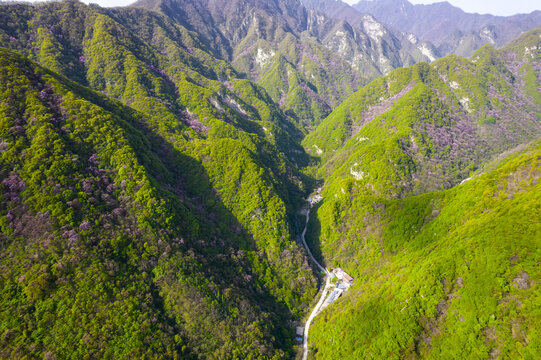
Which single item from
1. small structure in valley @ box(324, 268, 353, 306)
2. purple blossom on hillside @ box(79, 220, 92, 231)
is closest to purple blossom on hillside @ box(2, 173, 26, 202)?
purple blossom on hillside @ box(79, 220, 92, 231)

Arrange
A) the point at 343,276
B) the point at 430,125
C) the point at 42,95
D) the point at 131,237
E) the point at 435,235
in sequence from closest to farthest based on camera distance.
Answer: the point at 131,237
the point at 435,235
the point at 42,95
the point at 343,276
the point at 430,125

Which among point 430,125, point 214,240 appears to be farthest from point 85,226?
point 430,125

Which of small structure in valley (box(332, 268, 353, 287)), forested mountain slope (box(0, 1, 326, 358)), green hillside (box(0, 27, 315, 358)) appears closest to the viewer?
green hillside (box(0, 27, 315, 358))

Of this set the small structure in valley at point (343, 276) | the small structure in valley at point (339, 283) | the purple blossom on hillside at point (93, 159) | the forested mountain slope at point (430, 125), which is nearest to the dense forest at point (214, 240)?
the purple blossom on hillside at point (93, 159)

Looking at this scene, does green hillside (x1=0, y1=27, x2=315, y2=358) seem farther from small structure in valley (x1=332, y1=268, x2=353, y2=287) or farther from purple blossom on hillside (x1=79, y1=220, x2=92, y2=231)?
small structure in valley (x1=332, y1=268, x2=353, y2=287)

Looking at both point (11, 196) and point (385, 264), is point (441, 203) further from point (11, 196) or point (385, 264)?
point (11, 196)

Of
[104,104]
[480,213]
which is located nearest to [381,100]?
[480,213]

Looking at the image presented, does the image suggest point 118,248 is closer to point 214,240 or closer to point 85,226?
point 85,226

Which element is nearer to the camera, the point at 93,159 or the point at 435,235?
the point at 435,235

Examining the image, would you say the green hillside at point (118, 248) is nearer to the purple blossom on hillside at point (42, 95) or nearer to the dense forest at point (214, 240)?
the dense forest at point (214, 240)
